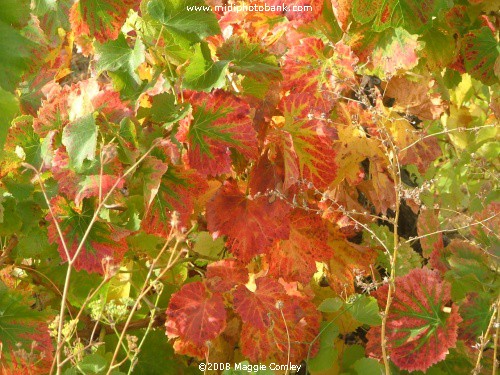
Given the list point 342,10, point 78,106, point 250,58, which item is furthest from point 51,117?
point 342,10

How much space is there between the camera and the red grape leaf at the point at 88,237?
138 centimetres

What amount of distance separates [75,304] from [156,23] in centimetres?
Result: 56

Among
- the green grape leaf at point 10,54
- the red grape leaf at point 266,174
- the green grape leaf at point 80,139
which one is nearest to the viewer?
the green grape leaf at point 10,54

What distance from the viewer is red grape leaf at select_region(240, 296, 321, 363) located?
1.47m

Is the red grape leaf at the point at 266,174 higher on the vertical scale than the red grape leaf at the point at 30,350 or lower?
higher

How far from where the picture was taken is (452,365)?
5.14ft

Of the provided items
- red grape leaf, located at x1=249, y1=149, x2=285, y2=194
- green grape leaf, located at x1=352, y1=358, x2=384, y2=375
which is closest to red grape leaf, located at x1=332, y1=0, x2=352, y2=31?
red grape leaf, located at x1=249, y1=149, x2=285, y2=194

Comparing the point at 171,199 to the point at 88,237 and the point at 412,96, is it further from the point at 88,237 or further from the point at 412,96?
the point at 412,96

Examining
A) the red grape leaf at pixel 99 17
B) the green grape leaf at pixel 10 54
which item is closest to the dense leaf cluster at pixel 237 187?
the red grape leaf at pixel 99 17

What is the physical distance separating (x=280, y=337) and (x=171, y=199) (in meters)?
0.32

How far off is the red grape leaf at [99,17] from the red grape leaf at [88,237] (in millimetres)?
281

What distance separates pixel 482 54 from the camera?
67.2 inches

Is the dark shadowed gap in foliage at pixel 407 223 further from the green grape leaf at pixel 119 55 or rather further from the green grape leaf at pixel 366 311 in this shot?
the green grape leaf at pixel 119 55

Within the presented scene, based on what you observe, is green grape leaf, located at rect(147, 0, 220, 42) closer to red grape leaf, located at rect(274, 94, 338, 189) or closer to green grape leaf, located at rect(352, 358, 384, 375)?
red grape leaf, located at rect(274, 94, 338, 189)
